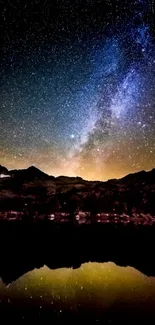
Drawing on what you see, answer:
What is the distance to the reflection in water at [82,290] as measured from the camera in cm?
1359

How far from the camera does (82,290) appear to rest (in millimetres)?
16656

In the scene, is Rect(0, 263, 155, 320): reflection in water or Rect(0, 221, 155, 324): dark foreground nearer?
Rect(0, 221, 155, 324): dark foreground

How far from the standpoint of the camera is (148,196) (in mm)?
171875

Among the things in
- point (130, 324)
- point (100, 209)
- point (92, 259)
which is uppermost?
point (100, 209)

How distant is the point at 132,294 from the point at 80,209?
459 feet

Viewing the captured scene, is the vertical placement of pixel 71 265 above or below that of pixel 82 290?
above

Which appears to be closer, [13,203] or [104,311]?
[104,311]

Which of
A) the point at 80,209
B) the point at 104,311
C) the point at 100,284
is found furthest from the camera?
the point at 80,209

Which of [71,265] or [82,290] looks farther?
[71,265]

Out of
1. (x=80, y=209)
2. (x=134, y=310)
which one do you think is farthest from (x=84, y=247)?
(x=80, y=209)

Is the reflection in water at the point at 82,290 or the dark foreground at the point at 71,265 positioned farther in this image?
the reflection in water at the point at 82,290

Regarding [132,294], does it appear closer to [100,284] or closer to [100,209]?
[100,284]

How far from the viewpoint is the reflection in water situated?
13.6 meters

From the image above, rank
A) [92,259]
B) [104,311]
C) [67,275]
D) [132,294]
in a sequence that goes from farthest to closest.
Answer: [92,259] < [67,275] < [132,294] < [104,311]
